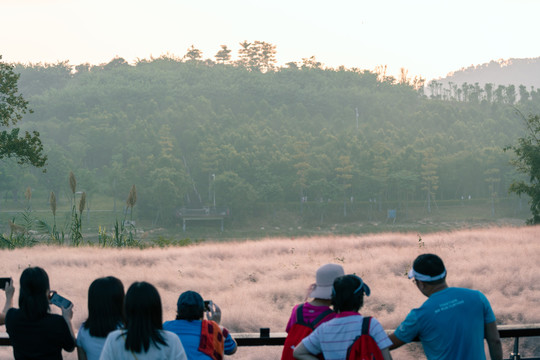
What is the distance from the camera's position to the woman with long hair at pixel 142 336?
2.65 m

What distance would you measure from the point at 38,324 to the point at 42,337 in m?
0.07

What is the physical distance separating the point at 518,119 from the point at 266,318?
133 metres

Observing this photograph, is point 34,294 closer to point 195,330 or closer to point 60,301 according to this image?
point 60,301

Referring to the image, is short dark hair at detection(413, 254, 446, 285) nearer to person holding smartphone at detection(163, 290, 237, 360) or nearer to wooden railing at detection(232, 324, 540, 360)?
wooden railing at detection(232, 324, 540, 360)

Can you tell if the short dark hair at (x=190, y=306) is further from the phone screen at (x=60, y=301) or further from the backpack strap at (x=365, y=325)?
the backpack strap at (x=365, y=325)

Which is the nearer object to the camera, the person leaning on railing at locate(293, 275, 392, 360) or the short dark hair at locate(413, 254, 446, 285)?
the person leaning on railing at locate(293, 275, 392, 360)

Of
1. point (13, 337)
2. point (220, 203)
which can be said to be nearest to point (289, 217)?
point (220, 203)

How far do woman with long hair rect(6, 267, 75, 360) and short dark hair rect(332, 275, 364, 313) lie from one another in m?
1.34

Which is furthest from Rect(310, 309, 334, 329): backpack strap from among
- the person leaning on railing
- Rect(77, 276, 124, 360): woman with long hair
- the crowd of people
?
Rect(77, 276, 124, 360): woman with long hair

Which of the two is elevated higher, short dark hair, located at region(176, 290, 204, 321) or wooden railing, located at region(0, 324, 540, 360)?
short dark hair, located at region(176, 290, 204, 321)

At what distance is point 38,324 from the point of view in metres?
2.99

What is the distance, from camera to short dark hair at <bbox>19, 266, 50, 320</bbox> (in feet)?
9.75

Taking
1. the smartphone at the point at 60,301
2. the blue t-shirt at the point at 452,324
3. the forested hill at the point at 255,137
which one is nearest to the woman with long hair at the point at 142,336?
the smartphone at the point at 60,301

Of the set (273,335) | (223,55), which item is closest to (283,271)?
(273,335)
